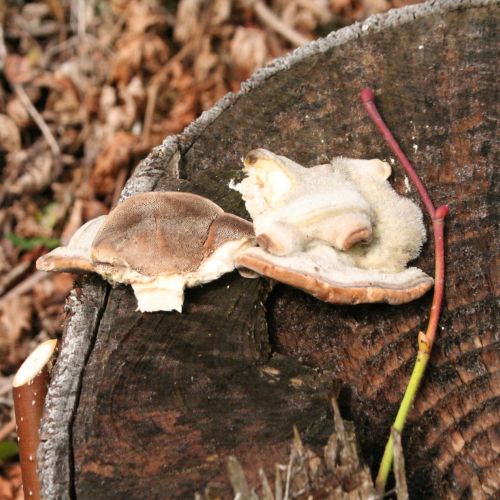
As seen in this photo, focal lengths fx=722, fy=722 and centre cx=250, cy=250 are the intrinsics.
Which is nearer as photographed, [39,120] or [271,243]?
[271,243]

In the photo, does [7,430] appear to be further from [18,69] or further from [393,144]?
[18,69]

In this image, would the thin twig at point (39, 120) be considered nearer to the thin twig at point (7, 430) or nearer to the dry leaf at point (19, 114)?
the dry leaf at point (19, 114)

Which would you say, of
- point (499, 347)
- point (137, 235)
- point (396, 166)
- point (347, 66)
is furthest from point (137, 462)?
point (347, 66)

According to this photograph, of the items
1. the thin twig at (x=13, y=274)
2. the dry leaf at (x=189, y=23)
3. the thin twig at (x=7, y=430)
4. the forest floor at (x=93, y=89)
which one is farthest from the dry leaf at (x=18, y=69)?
the thin twig at (x=7, y=430)

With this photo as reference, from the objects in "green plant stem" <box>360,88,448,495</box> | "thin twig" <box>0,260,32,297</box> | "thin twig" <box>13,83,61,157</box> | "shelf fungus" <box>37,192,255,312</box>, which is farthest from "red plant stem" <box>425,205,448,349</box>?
"thin twig" <box>13,83,61,157</box>

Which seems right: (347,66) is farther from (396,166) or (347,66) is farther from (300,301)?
(300,301)

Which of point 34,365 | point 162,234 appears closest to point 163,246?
point 162,234
